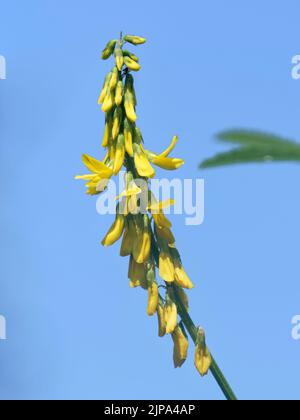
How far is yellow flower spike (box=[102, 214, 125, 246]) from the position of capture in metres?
5.71

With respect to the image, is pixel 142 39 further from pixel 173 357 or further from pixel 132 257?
pixel 173 357

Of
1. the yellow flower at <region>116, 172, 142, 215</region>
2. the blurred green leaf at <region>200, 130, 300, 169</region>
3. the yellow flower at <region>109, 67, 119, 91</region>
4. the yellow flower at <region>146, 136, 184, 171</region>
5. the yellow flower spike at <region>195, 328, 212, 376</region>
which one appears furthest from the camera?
the yellow flower at <region>109, 67, 119, 91</region>

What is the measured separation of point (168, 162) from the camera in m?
5.83

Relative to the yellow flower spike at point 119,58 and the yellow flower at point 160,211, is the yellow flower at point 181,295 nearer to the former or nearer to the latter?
the yellow flower at point 160,211

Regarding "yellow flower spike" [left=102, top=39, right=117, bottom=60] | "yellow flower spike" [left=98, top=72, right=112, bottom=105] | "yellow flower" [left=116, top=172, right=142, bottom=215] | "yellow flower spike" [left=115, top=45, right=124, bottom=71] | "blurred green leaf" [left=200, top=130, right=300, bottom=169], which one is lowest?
"blurred green leaf" [left=200, top=130, right=300, bottom=169]

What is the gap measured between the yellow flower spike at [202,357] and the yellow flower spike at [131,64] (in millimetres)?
2074

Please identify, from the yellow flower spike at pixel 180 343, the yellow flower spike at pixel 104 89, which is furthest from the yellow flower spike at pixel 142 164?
the yellow flower spike at pixel 180 343

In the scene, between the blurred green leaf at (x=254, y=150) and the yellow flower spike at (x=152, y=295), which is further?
the yellow flower spike at (x=152, y=295)

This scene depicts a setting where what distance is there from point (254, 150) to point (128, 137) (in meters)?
2.93

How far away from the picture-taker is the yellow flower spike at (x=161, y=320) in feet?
18.4

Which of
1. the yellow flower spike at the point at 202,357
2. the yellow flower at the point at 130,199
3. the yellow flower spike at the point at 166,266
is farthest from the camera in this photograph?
the yellow flower spike at the point at 166,266

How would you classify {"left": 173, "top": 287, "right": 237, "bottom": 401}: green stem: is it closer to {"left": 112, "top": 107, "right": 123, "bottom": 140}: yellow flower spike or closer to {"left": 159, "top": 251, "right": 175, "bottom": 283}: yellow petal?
{"left": 159, "top": 251, "right": 175, "bottom": 283}: yellow petal

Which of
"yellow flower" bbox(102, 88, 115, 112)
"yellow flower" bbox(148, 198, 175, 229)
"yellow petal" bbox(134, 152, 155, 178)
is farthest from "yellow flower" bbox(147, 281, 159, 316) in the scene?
"yellow flower" bbox(102, 88, 115, 112)
